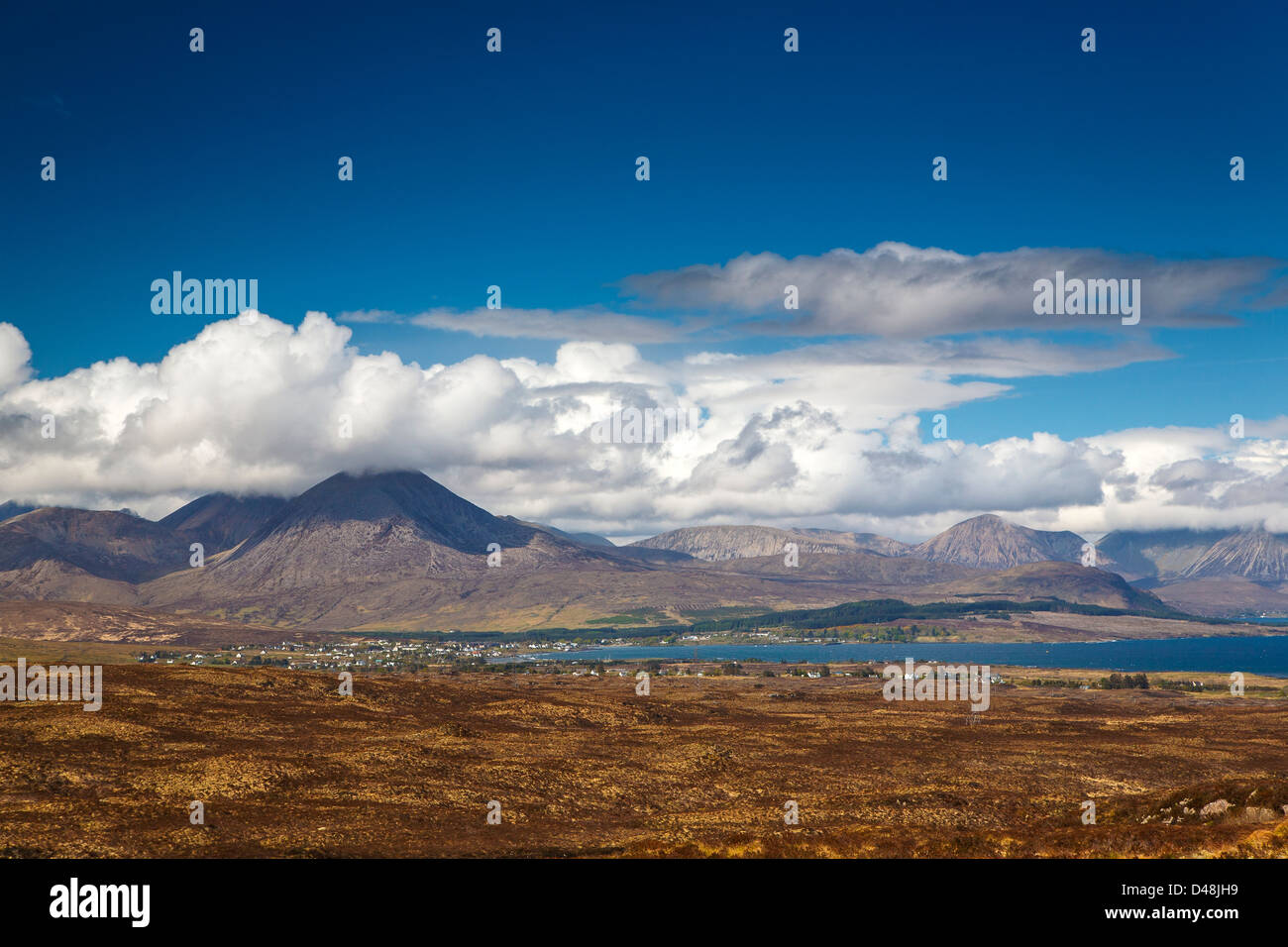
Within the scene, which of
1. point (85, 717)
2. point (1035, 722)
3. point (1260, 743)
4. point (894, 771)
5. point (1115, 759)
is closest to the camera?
point (85, 717)
